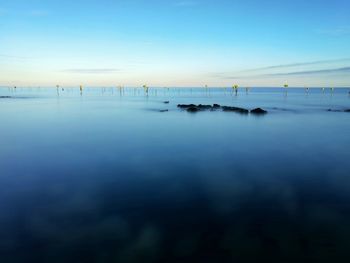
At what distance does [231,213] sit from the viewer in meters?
11.4

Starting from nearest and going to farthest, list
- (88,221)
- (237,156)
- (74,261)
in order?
1. (74,261)
2. (88,221)
3. (237,156)

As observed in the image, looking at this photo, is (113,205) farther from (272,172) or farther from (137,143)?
(137,143)

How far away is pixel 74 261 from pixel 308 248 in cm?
763

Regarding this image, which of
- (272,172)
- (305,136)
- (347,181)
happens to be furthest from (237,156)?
(305,136)

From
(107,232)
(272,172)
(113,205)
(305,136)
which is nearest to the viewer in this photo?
(107,232)

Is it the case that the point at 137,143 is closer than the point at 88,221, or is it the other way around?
the point at 88,221

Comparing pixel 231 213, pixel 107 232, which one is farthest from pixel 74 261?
pixel 231 213

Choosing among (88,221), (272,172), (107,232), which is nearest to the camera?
(107,232)

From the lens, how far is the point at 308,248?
8953mm

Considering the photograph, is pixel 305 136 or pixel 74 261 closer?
pixel 74 261

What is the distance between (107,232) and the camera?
32.5 ft

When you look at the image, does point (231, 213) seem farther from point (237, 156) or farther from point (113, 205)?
point (237, 156)

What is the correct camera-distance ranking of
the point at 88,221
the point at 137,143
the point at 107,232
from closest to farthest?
the point at 107,232, the point at 88,221, the point at 137,143

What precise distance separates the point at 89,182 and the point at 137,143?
11.6 metres
